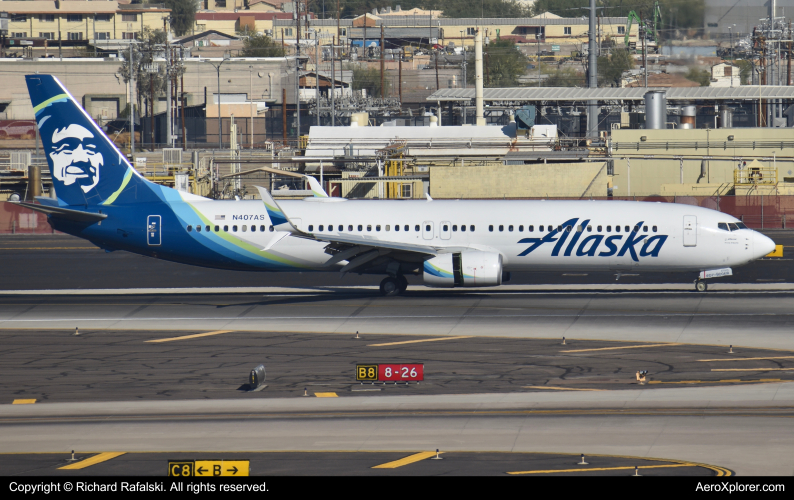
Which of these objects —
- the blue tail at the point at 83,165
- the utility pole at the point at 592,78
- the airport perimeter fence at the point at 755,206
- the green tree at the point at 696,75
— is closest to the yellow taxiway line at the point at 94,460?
the blue tail at the point at 83,165

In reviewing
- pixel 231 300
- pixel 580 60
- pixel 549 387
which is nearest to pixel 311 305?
pixel 231 300

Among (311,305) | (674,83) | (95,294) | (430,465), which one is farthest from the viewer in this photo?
(674,83)

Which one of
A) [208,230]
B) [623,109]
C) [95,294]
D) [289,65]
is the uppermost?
[289,65]

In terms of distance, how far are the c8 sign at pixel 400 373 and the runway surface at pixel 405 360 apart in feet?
1.49

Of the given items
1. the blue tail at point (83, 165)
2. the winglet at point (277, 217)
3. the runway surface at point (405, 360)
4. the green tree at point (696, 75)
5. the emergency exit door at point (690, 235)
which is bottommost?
the runway surface at point (405, 360)

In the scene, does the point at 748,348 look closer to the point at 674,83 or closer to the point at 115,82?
the point at 674,83

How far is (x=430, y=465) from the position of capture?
16984 mm

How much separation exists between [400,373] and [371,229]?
1548 cm

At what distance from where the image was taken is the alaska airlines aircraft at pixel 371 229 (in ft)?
125

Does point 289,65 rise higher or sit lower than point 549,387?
higher

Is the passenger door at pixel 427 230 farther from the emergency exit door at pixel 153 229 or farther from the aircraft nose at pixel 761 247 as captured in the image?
the aircraft nose at pixel 761 247

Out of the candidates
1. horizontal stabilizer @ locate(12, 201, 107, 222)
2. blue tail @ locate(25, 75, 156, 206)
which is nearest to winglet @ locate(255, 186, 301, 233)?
blue tail @ locate(25, 75, 156, 206)

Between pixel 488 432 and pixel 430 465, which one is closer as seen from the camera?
pixel 430 465

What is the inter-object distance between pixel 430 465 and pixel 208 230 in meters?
24.7
